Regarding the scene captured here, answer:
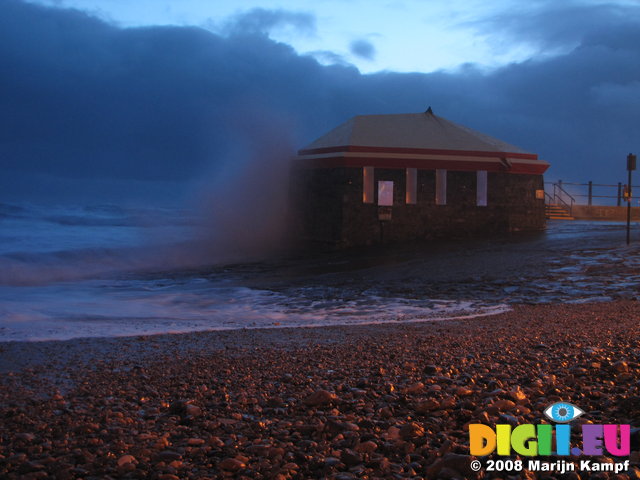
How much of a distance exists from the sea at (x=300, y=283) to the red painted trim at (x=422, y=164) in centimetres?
269

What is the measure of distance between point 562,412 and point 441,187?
19668 millimetres

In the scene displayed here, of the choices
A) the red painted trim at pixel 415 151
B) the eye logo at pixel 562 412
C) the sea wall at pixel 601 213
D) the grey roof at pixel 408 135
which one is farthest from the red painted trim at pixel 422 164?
the eye logo at pixel 562 412

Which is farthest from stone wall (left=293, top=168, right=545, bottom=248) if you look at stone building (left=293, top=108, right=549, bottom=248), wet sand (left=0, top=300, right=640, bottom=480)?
wet sand (left=0, top=300, right=640, bottom=480)

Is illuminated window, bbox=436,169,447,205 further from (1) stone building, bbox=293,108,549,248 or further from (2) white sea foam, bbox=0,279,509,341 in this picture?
(2) white sea foam, bbox=0,279,509,341

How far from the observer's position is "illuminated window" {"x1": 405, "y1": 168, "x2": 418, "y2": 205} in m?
22.2

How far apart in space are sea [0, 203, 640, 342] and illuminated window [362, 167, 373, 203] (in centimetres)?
204

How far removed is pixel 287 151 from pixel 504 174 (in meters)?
9.68

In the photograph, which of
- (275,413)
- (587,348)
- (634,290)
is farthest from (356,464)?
(634,290)

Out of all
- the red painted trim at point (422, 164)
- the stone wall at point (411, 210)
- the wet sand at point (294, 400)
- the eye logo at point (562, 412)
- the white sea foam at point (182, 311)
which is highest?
the red painted trim at point (422, 164)

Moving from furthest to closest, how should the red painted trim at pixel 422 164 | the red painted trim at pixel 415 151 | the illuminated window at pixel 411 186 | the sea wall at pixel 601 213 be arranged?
1. the sea wall at pixel 601 213
2. the illuminated window at pixel 411 186
3. the red painted trim at pixel 415 151
4. the red painted trim at pixel 422 164

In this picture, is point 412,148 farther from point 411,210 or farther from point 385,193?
point 411,210

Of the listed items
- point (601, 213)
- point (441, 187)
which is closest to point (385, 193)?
point (441, 187)

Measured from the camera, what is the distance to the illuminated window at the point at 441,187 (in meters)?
22.5

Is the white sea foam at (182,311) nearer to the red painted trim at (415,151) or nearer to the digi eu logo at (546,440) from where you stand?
the digi eu logo at (546,440)
